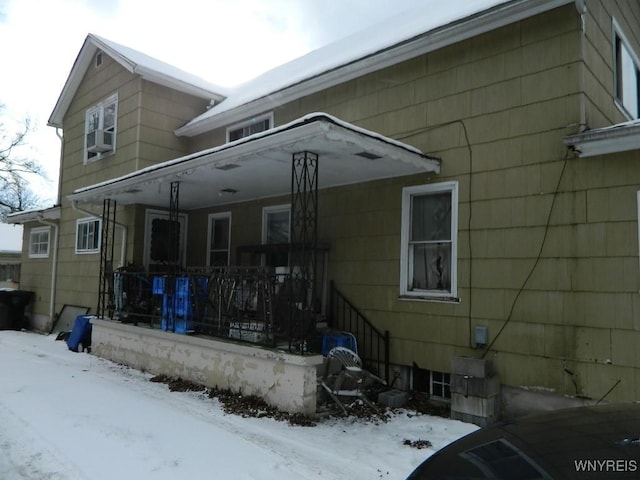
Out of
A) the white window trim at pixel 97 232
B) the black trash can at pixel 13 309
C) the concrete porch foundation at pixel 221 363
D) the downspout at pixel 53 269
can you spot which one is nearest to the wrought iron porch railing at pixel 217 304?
the concrete porch foundation at pixel 221 363

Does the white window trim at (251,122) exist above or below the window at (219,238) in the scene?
above

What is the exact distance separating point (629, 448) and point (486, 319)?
3.89 m

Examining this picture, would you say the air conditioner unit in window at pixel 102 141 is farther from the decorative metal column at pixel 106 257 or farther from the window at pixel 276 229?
the window at pixel 276 229

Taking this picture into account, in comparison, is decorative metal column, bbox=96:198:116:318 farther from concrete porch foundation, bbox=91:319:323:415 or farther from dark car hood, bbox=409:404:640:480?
dark car hood, bbox=409:404:640:480

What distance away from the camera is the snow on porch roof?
5277 millimetres

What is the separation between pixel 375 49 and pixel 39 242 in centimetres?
1279

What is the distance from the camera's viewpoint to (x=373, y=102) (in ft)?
24.7

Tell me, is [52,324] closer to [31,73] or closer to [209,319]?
[209,319]

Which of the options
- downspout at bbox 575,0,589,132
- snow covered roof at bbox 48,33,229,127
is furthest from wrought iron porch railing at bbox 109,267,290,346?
snow covered roof at bbox 48,33,229,127

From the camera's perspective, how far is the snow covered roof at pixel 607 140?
476 centimetres

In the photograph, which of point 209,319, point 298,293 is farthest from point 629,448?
point 209,319

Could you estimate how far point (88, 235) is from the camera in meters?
12.3

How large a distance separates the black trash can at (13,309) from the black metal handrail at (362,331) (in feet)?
37.9

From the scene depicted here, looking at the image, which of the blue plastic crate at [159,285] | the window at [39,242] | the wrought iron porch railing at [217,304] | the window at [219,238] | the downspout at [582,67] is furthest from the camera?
the window at [39,242]
